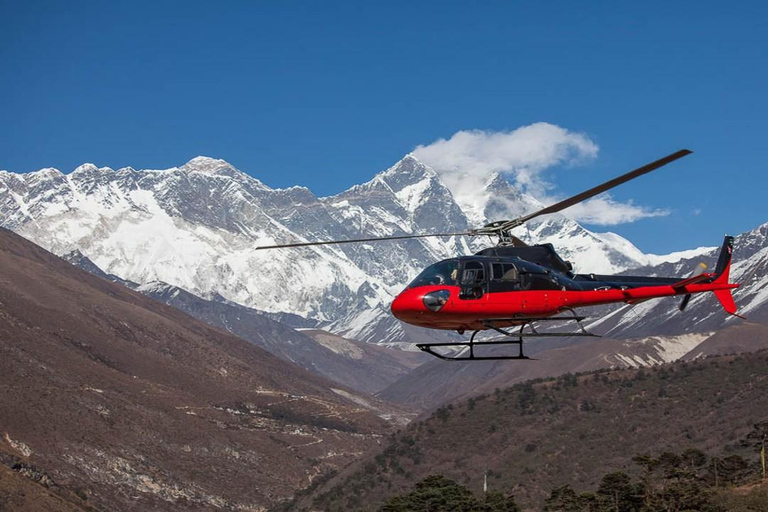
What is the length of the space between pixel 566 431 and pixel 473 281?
126 m

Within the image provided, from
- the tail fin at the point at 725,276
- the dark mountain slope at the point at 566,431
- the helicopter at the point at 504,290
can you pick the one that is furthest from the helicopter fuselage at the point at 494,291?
A: the dark mountain slope at the point at 566,431

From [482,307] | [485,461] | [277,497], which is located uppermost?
[482,307]

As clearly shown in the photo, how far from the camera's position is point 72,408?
169875 millimetres

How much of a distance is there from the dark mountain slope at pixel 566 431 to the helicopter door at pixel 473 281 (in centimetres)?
9560

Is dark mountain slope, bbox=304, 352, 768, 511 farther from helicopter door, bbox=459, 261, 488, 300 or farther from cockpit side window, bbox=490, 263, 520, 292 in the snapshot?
helicopter door, bbox=459, 261, 488, 300

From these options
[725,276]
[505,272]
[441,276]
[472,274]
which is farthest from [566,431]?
[441,276]

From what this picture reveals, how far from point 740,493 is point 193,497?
3712 inches

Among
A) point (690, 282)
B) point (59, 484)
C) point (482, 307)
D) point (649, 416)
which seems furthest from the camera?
point (649, 416)

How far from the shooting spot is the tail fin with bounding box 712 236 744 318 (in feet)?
143

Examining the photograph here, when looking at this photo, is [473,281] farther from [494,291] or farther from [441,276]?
[441,276]

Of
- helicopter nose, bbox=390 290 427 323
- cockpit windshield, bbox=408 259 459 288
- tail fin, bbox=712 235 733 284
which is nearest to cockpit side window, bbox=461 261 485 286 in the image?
cockpit windshield, bbox=408 259 459 288

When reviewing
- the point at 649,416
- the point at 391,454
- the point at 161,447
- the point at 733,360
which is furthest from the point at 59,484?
the point at 733,360

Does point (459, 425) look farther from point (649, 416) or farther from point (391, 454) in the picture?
point (649, 416)

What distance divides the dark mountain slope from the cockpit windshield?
95645 millimetres
